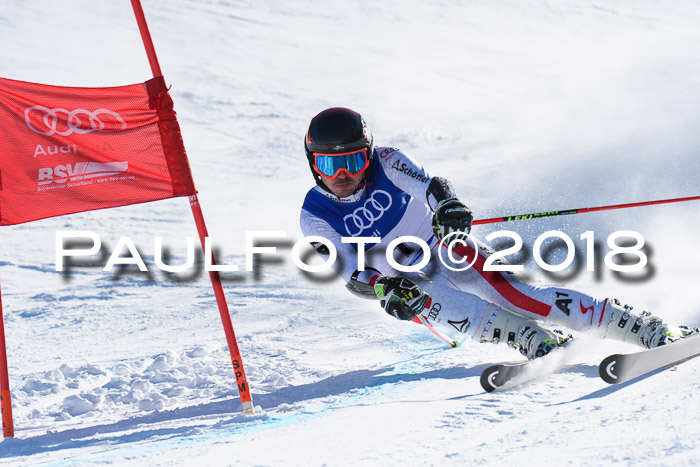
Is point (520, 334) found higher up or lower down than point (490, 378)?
higher up

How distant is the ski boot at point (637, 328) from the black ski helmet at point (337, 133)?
1617 millimetres

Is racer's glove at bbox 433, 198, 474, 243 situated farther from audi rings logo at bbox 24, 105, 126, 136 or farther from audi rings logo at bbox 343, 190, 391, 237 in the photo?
audi rings logo at bbox 24, 105, 126, 136

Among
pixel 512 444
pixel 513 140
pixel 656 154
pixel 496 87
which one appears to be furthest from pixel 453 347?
pixel 496 87

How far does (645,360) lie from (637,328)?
43cm

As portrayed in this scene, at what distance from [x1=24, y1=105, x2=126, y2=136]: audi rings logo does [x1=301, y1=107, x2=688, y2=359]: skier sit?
3.90 ft

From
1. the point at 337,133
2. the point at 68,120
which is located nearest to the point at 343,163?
the point at 337,133

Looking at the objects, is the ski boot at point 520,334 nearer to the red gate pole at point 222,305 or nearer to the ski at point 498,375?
the ski at point 498,375

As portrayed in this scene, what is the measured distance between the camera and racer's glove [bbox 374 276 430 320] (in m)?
3.60

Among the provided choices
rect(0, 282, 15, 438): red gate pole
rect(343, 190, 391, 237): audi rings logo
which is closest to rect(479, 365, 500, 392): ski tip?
rect(343, 190, 391, 237): audi rings logo

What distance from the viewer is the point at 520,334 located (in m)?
3.74

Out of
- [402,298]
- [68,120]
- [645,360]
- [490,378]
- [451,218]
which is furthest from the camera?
[68,120]

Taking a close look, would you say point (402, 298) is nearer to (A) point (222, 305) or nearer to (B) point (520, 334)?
(B) point (520, 334)

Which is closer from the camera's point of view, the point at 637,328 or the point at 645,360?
the point at 645,360

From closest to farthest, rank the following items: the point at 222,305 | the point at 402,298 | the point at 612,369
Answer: the point at 612,369
the point at 402,298
the point at 222,305
